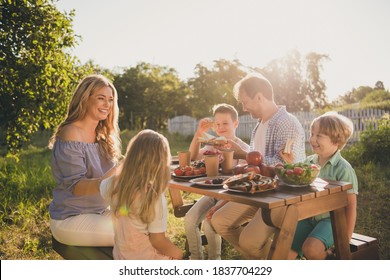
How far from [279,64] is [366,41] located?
12.9 metres

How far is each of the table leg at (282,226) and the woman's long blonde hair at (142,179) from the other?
61 cm

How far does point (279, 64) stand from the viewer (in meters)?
15.7

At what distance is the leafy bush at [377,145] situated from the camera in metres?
6.54

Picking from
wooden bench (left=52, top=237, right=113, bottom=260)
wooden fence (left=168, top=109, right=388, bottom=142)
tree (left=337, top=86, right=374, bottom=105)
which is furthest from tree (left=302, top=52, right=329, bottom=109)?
wooden bench (left=52, top=237, right=113, bottom=260)

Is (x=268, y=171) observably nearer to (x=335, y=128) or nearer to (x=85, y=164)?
(x=335, y=128)

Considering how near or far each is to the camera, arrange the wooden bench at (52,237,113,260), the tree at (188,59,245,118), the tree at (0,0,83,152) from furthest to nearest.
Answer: the tree at (188,59,245,118) < the tree at (0,0,83,152) < the wooden bench at (52,237,113,260)

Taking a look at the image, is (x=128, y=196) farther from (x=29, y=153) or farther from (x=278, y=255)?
(x=29, y=153)

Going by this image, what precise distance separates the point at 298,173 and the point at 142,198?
87 cm

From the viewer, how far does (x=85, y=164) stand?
8.63 feet

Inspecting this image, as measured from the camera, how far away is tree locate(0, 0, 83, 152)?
165 inches

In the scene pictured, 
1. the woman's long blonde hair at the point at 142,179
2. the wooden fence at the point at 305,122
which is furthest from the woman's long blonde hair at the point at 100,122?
the wooden fence at the point at 305,122

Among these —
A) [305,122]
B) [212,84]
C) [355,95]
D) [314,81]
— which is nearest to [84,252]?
[305,122]

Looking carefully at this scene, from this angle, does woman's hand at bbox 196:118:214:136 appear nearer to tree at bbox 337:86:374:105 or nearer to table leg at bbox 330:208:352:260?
table leg at bbox 330:208:352:260

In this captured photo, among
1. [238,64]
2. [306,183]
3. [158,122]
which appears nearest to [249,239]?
[306,183]
